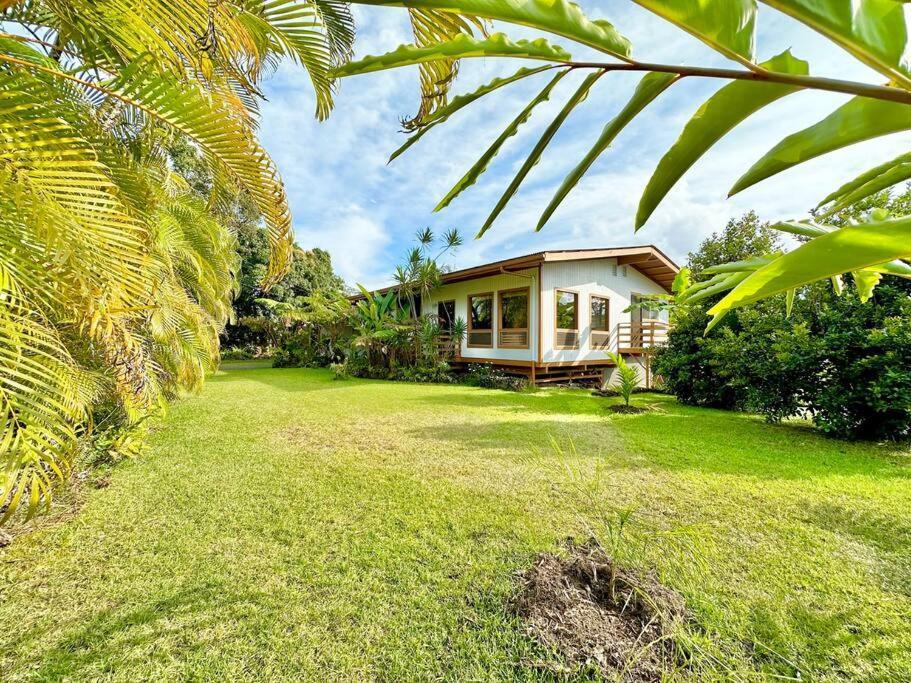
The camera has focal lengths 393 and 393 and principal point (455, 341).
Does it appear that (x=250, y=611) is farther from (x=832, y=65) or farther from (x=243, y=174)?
(x=832, y=65)

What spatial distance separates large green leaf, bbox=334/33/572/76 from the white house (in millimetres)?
10707

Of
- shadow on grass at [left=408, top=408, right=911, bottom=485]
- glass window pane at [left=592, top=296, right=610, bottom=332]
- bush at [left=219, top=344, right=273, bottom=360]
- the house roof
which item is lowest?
shadow on grass at [left=408, top=408, right=911, bottom=485]

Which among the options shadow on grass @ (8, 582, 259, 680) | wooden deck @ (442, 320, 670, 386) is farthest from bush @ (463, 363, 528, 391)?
shadow on grass @ (8, 582, 259, 680)

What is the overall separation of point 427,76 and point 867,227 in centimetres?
341

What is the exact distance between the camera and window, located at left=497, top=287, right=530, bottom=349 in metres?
12.7

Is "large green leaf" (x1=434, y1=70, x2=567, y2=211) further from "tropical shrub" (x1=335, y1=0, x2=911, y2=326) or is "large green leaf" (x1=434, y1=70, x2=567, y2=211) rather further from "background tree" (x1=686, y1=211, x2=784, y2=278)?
"background tree" (x1=686, y1=211, x2=784, y2=278)

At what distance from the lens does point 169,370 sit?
5.12 meters

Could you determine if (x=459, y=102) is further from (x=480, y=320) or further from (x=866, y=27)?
(x=480, y=320)

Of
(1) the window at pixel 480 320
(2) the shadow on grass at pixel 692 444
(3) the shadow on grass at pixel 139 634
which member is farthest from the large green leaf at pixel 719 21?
(1) the window at pixel 480 320

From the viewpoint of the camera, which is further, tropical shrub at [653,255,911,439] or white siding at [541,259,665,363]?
white siding at [541,259,665,363]

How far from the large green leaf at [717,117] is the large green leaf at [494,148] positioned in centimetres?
29

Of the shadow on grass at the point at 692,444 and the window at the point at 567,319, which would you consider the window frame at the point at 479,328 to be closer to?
the window at the point at 567,319

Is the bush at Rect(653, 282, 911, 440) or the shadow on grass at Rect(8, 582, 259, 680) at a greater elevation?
the bush at Rect(653, 282, 911, 440)

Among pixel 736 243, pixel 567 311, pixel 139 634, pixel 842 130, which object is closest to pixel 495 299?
pixel 567 311
